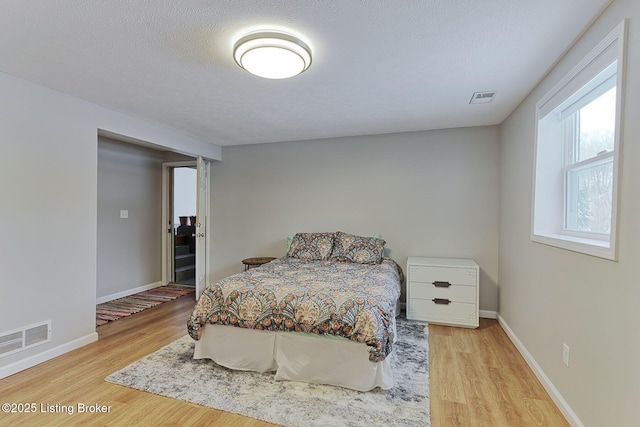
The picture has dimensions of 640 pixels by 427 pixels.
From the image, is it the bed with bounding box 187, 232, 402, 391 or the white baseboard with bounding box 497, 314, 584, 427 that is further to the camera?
the bed with bounding box 187, 232, 402, 391

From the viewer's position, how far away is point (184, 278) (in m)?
5.32

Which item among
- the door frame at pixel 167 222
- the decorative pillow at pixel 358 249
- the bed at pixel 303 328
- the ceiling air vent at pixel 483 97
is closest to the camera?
A: the bed at pixel 303 328

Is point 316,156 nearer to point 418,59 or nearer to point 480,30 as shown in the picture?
point 418,59

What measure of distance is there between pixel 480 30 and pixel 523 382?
2.32 metres

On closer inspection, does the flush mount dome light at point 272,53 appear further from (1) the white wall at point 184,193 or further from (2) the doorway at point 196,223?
(1) the white wall at point 184,193

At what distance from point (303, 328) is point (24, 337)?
2.16m

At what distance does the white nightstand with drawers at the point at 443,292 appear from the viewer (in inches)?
126

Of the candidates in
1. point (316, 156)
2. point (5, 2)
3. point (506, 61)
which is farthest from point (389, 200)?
point (5, 2)

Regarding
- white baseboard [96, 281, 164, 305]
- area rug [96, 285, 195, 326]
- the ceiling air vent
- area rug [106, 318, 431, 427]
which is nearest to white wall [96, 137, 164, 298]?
white baseboard [96, 281, 164, 305]

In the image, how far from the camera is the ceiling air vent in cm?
260

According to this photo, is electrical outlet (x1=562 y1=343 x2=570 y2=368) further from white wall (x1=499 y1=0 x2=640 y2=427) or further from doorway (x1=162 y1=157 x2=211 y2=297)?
doorway (x1=162 y1=157 x2=211 y2=297)

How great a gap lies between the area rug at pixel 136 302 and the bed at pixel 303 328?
5.97ft

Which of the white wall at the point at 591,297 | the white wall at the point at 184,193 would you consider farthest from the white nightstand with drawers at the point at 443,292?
the white wall at the point at 184,193

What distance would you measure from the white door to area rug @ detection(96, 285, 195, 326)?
15.6 inches
